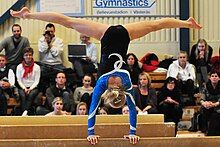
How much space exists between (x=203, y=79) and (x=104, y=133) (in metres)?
4.26

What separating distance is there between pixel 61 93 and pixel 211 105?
93.5 inches

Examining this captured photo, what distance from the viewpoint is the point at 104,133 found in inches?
252

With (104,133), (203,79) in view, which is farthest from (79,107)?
(203,79)

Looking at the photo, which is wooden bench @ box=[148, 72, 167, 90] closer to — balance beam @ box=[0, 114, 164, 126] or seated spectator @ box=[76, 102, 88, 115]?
seated spectator @ box=[76, 102, 88, 115]

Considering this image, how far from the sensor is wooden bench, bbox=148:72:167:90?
10352 millimetres

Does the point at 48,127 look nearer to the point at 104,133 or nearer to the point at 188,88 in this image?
the point at 104,133

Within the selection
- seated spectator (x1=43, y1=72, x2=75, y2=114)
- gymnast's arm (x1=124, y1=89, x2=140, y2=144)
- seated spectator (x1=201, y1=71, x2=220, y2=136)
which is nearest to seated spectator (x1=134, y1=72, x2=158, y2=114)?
seated spectator (x1=201, y1=71, x2=220, y2=136)

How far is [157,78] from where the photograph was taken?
10.4 metres

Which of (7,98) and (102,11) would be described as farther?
(102,11)

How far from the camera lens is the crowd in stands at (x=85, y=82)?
8977 millimetres

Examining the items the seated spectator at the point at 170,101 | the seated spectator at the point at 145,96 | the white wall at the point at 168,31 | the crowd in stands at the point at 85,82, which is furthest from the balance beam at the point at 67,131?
the white wall at the point at 168,31

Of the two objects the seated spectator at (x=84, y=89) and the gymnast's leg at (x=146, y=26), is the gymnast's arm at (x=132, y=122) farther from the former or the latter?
the seated spectator at (x=84, y=89)

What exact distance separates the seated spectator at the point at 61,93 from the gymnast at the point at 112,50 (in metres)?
2.61

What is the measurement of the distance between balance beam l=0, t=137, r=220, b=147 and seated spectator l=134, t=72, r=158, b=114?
3.12m
